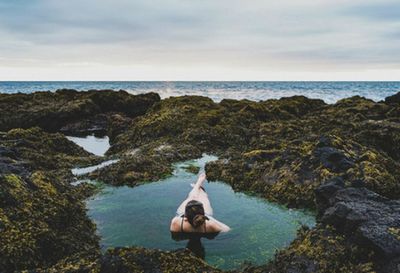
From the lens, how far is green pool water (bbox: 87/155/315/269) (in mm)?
9305

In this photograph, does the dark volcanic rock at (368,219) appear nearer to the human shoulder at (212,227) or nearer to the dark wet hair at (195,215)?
the human shoulder at (212,227)

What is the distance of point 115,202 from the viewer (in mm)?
12719

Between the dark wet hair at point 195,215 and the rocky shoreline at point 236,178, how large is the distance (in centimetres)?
188

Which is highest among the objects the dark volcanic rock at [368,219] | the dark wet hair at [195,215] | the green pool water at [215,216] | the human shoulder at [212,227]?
the dark volcanic rock at [368,219]

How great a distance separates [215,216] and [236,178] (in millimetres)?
3582

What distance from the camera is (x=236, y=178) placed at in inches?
580

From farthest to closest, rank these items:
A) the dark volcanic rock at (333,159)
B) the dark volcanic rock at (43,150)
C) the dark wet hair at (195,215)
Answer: the dark volcanic rock at (43,150) < the dark volcanic rock at (333,159) < the dark wet hair at (195,215)

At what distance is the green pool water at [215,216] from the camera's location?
9.30m

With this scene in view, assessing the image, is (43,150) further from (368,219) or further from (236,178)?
(368,219)

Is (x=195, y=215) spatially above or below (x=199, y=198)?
above

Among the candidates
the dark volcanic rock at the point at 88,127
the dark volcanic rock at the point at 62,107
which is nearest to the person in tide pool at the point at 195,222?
the dark volcanic rock at the point at 88,127

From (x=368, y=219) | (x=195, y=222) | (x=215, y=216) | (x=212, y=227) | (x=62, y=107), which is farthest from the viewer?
(x=62, y=107)

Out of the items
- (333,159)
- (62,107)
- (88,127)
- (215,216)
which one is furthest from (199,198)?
(62,107)

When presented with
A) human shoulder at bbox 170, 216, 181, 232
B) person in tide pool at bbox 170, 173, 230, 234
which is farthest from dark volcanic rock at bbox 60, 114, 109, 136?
person in tide pool at bbox 170, 173, 230, 234
